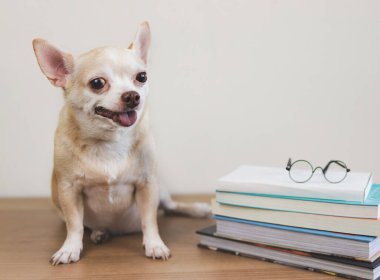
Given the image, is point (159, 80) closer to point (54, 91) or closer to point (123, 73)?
point (54, 91)

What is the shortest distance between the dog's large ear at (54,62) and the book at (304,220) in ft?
1.37

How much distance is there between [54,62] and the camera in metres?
0.97

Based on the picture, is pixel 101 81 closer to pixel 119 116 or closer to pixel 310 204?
pixel 119 116

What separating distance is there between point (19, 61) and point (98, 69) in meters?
0.59

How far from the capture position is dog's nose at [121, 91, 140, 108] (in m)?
0.88

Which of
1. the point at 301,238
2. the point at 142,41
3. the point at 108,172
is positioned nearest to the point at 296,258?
the point at 301,238

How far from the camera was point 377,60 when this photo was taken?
1.39 metres

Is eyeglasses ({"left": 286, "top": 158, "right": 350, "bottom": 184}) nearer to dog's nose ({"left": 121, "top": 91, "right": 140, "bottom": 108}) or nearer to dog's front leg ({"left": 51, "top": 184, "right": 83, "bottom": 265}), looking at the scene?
dog's nose ({"left": 121, "top": 91, "right": 140, "bottom": 108})

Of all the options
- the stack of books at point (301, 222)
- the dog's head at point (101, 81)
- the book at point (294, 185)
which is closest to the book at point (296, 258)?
the stack of books at point (301, 222)

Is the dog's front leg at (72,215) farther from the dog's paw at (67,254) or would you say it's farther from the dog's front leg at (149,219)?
the dog's front leg at (149,219)

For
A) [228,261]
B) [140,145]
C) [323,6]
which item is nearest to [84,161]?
[140,145]

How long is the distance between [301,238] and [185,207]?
0.45 metres

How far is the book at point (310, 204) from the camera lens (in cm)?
83

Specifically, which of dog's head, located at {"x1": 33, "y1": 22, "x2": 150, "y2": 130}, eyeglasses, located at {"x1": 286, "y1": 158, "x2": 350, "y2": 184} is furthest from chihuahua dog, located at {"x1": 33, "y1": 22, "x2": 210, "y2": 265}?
eyeglasses, located at {"x1": 286, "y1": 158, "x2": 350, "y2": 184}
